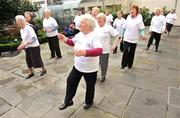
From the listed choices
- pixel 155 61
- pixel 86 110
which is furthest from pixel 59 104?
pixel 155 61

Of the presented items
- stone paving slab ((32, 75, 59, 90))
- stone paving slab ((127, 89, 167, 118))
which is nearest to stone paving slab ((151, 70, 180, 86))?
stone paving slab ((127, 89, 167, 118))

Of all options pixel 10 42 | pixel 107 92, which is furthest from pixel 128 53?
pixel 10 42

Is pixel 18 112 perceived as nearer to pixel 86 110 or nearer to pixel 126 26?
pixel 86 110

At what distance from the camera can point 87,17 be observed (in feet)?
7.25

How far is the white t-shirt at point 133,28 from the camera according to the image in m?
3.97

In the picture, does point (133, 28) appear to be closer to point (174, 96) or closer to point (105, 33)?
point (105, 33)

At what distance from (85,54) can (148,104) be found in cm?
165

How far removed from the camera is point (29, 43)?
12.1 feet

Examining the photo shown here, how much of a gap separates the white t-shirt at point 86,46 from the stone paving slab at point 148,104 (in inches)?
41.6

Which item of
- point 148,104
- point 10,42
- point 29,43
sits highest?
point 29,43

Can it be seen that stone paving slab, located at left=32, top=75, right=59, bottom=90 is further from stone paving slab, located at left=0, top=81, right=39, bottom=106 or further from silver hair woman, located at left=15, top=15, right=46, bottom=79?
silver hair woman, located at left=15, top=15, right=46, bottom=79

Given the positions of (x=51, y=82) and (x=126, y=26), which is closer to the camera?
(x=51, y=82)

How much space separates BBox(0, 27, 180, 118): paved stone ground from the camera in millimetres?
2766

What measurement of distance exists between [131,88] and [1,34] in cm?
725
